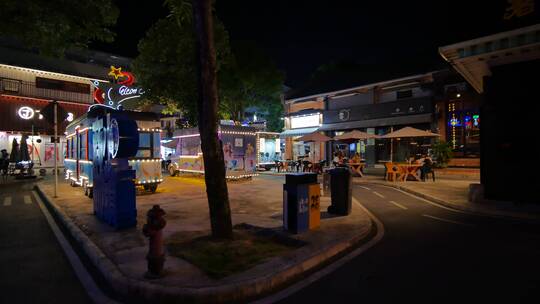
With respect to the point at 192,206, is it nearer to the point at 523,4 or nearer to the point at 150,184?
the point at 150,184

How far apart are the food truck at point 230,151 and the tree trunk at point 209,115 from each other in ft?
36.7

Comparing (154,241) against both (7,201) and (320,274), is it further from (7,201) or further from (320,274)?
(7,201)

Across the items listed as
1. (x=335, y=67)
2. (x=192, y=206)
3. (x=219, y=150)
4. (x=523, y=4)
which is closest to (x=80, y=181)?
(x=192, y=206)

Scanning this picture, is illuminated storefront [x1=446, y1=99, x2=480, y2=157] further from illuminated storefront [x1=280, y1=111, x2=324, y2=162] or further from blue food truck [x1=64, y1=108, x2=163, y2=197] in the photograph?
blue food truck [x1=64, y1=108, x2=163, y2=197]

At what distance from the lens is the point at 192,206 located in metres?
9.95

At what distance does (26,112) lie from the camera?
2897 cm

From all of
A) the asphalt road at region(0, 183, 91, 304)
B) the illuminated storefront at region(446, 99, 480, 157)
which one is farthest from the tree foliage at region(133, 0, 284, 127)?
the illuminated storefront at region(446, 99, 480, 157)

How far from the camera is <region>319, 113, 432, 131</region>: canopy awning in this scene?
2305 centimetres

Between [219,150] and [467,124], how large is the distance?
20061 millimetres

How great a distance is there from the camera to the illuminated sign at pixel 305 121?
3063cm

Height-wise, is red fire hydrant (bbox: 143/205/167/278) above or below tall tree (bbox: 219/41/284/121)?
below

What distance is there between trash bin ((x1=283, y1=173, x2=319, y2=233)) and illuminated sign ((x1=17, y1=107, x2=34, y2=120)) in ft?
102

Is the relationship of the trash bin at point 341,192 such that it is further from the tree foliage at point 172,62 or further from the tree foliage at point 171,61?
the tree foliage at point 171,61

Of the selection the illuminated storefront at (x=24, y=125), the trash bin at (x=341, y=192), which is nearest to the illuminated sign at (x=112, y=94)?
the trash bin at (x=341, y=192)
